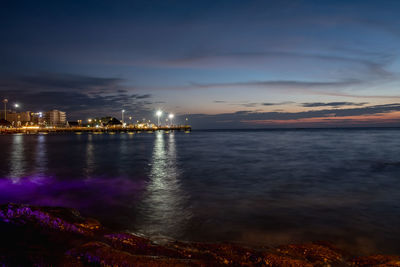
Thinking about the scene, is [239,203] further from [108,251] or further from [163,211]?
→ [108,251]

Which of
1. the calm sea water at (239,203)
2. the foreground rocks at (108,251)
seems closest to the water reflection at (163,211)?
the calm sea water at (239,203)

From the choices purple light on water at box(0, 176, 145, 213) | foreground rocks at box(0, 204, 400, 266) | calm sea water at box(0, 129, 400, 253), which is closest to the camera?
foreground rocks at box(0, 204, 400, 266)

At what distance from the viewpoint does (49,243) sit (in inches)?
194

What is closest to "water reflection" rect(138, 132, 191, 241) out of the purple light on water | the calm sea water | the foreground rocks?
the calm sea water

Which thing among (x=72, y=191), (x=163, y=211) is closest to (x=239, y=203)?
(x=163, y=211)

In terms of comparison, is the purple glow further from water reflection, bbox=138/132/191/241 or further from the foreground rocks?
the foreground rocks

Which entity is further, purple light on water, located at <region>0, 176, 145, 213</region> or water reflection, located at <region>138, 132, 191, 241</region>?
purple light on water, located at <region>0, 176, 145, 213</region>

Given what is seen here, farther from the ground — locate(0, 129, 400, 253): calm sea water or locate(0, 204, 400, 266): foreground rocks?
locate(0, 204, 400, 266): foreground rocks

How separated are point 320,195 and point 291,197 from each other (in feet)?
Answer: 4.48

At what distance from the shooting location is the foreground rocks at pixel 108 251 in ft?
13.8

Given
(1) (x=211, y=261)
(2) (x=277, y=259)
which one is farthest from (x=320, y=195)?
(1) (x=211, y=261)

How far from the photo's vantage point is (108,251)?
4457mm

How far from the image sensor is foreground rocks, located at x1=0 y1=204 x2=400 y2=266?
166 inches

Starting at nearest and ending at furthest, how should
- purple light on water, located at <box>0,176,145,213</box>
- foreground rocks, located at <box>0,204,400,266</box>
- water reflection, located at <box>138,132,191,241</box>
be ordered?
foreground rocks, located at <box>0,204,400,266</box> → water reflection, located at <box>138,132,191,241</box> → purple light on water, located at <box>0,176,145,213</box>
